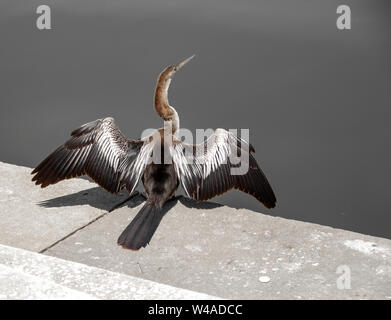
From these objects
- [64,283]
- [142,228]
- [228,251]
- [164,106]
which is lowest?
[228,251]

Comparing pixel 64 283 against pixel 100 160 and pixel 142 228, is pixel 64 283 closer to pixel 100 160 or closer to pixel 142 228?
pixel 142 228

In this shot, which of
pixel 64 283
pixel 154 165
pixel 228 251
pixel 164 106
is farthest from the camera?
pixel 164 106

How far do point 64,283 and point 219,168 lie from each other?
232 cm

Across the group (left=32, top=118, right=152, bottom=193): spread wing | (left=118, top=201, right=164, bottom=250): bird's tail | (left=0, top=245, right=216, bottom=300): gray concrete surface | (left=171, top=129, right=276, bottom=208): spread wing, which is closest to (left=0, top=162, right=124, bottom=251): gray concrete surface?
(left=32, top=118, right=152, bottom=193): spread wing

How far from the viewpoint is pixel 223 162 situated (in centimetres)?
584

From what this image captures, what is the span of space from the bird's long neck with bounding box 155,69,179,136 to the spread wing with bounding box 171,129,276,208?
1.34ft

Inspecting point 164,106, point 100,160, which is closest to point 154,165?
point 100,160

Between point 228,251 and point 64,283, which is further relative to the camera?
point 228,251

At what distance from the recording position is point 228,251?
16.1 feet

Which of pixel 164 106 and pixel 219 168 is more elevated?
pixel 164 106
